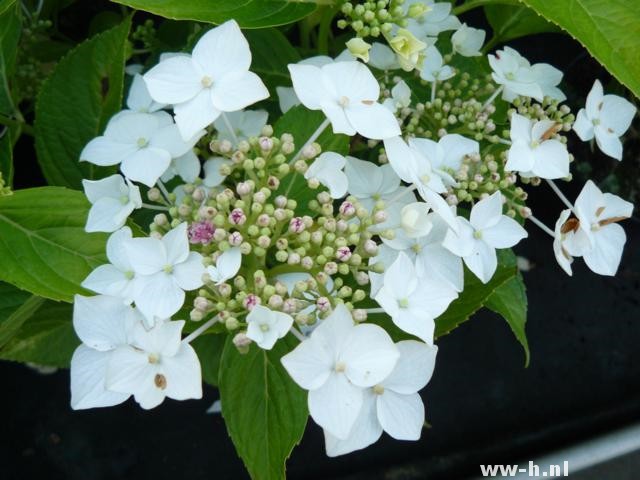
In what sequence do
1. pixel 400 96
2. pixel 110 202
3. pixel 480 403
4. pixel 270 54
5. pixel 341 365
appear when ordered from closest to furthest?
pixel 341 365
pixel 110 202
pixel 400 96
pixel 270 54
pixel 480 403

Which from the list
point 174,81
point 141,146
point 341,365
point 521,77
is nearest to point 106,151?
point 141,146

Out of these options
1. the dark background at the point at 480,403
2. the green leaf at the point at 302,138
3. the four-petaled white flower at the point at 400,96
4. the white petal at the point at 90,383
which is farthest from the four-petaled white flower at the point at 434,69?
the dark background at the point at 480,403

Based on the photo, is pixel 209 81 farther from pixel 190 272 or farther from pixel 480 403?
pixel 480 403

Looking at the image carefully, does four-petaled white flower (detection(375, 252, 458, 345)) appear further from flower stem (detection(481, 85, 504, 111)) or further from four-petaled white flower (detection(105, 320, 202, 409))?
flower stem (detection(481, 85, 504, 111))

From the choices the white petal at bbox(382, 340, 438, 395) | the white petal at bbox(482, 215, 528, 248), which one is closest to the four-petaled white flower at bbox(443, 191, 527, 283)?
the white petal at bbox(482, 215, 528, 248)

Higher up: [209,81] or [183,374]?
[209,81]

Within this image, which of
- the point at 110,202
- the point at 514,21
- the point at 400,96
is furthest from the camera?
the point at 514,21
